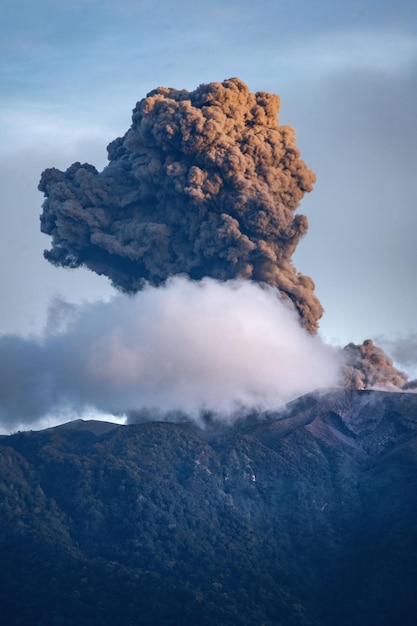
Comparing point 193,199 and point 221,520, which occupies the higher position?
point 193,199

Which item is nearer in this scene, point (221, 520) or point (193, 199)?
point (221, 520)

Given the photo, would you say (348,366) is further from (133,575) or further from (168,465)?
(133,575)

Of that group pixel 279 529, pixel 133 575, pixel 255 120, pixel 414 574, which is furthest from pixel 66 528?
pixel 255 120

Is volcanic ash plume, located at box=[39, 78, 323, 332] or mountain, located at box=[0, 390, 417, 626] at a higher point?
volcanic ash plume, located at box=[39, 78, 323, 332]

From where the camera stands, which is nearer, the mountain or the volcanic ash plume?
the mountain
